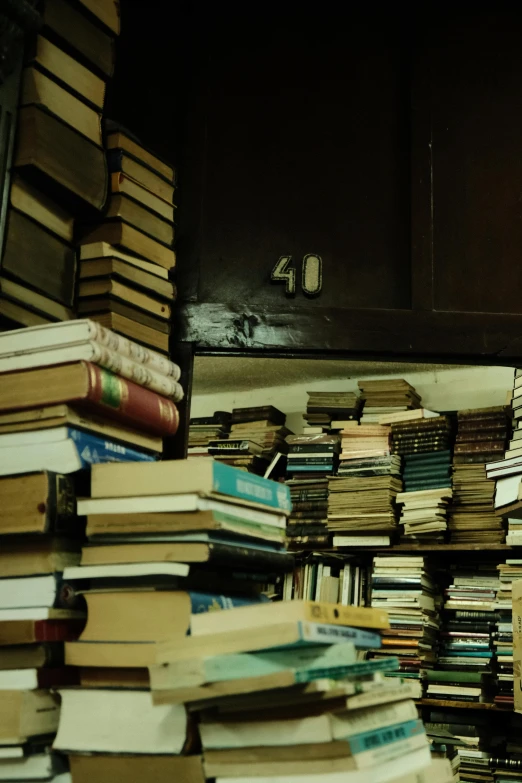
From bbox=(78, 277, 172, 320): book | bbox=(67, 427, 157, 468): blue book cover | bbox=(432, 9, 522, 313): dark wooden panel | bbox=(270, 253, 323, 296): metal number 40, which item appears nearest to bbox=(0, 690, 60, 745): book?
bbox=(67, 427, 157, 468): blue book cover

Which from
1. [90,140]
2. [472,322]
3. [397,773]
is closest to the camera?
[397,773]

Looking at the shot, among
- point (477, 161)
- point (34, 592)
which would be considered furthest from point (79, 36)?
point (34, 592)

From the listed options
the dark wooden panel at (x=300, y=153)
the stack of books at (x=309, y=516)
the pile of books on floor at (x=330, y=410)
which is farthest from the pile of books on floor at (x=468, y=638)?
the dark wooden panel at (x=300, y=153)

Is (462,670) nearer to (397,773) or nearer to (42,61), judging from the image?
(397,773)

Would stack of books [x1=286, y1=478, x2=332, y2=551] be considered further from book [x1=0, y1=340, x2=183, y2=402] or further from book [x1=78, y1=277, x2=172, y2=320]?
book [x1=0, y1=340, x2=183, y2=402]

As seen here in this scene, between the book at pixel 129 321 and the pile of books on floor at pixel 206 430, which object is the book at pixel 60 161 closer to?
the book at pixel 129 321

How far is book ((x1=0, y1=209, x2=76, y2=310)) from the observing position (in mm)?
2268

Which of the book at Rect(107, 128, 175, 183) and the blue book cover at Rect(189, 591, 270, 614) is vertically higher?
the book at Rect(107, 128, 175, 183)

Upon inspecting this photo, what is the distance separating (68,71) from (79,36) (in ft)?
0.41

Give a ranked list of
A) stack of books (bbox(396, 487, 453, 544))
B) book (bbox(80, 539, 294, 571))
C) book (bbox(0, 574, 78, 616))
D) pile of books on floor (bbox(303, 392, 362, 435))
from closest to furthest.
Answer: book (bbox(80, 539, 294, 571))
book (bbox(0, 574, 78, 616))
stack of books (bbox(396, 487, 453, 544))
pile of books on floor (bbox(303, 392, 362, 435))

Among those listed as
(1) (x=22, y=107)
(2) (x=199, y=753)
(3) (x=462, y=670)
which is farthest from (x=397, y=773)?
(3) (x=462, y=670)

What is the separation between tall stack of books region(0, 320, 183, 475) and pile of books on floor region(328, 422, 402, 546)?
2.97 metres

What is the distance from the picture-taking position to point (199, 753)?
1.61 m

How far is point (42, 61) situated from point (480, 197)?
1519 mm
